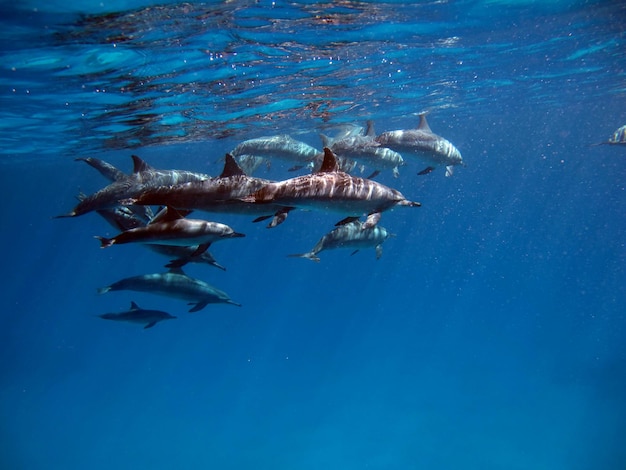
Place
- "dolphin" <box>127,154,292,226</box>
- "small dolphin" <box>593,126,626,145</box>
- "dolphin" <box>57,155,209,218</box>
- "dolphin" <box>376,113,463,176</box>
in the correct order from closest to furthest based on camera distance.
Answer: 1. "dolphin" <box>127,154,292,226</box>
2. "dolphin" <box>57,155,209,218</box>
3. "dolphin" <box>376,113,463,176</box>
4. "small dolphin" <box>593,126,626,145</box>

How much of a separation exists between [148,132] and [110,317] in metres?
13.9

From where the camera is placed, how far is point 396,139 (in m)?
9.91

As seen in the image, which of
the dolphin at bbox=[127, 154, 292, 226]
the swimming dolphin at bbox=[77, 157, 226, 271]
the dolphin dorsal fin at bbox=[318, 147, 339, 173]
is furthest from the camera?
the swimming dolphin at bbox=[77, 157, 226, 271]

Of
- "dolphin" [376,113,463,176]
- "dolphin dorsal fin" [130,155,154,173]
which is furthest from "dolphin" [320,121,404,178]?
"dolphin dorsal fin" [130,155,154,173]

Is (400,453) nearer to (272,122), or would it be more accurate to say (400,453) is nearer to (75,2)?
(272,122)

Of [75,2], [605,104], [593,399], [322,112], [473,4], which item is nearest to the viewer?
[75,2]

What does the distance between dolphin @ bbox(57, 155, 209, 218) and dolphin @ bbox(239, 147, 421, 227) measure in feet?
7.50

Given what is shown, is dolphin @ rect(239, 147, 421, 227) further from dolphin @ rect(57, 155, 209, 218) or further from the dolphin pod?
dolphin @ rect(57, 155, 209, 218)

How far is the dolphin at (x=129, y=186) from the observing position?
7023mm

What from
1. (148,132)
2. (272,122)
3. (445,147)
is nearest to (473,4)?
(445,147)

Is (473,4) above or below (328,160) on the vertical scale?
above

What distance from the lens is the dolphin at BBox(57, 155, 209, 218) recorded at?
7.02 m

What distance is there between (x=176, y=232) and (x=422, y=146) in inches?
260

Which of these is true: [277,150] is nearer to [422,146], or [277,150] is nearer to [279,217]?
[422,146]
